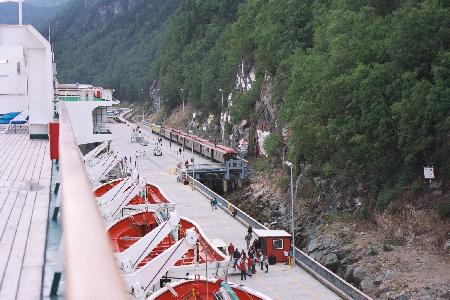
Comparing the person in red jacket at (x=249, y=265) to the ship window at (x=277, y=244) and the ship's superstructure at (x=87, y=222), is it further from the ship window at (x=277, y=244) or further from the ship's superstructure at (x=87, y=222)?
the ship window at (x=277, y=244)

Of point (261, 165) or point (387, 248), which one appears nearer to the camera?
point (387, 248)

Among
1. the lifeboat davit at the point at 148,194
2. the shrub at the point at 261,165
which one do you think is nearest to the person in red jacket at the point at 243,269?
the lifeboat davit at the point at 148,194

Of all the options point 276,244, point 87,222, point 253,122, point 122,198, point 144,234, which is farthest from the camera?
point 253,122

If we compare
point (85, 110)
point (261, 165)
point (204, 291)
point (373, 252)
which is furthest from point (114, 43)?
point (204, 291)

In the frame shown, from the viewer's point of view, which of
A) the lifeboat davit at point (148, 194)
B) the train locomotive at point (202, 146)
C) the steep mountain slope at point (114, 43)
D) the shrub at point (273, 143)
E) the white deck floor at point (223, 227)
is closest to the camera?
the white deck floor at point (223, 227)

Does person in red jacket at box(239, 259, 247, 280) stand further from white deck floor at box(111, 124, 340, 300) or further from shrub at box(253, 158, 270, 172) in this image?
shrub at box(253, 158, 270, 172)

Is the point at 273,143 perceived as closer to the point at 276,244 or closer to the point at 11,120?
the point at 276,244
